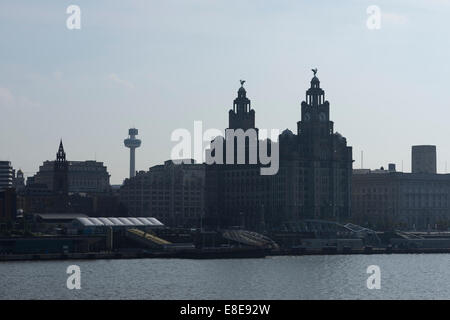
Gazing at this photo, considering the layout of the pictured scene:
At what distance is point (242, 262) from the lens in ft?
535

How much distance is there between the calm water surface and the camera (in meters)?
97.2

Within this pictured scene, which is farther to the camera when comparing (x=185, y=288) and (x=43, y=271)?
(x=43, y=271)

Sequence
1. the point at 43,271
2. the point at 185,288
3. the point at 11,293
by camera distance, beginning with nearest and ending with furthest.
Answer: the point at 11,293
the point at 185,288
the point at 43,271

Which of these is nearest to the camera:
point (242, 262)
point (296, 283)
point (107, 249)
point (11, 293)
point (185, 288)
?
point (11, 293)

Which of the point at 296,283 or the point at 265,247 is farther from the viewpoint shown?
the point at 265,247

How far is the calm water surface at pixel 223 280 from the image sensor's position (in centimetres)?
9725

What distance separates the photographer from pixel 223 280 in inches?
4680

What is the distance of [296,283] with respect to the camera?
114 metres
